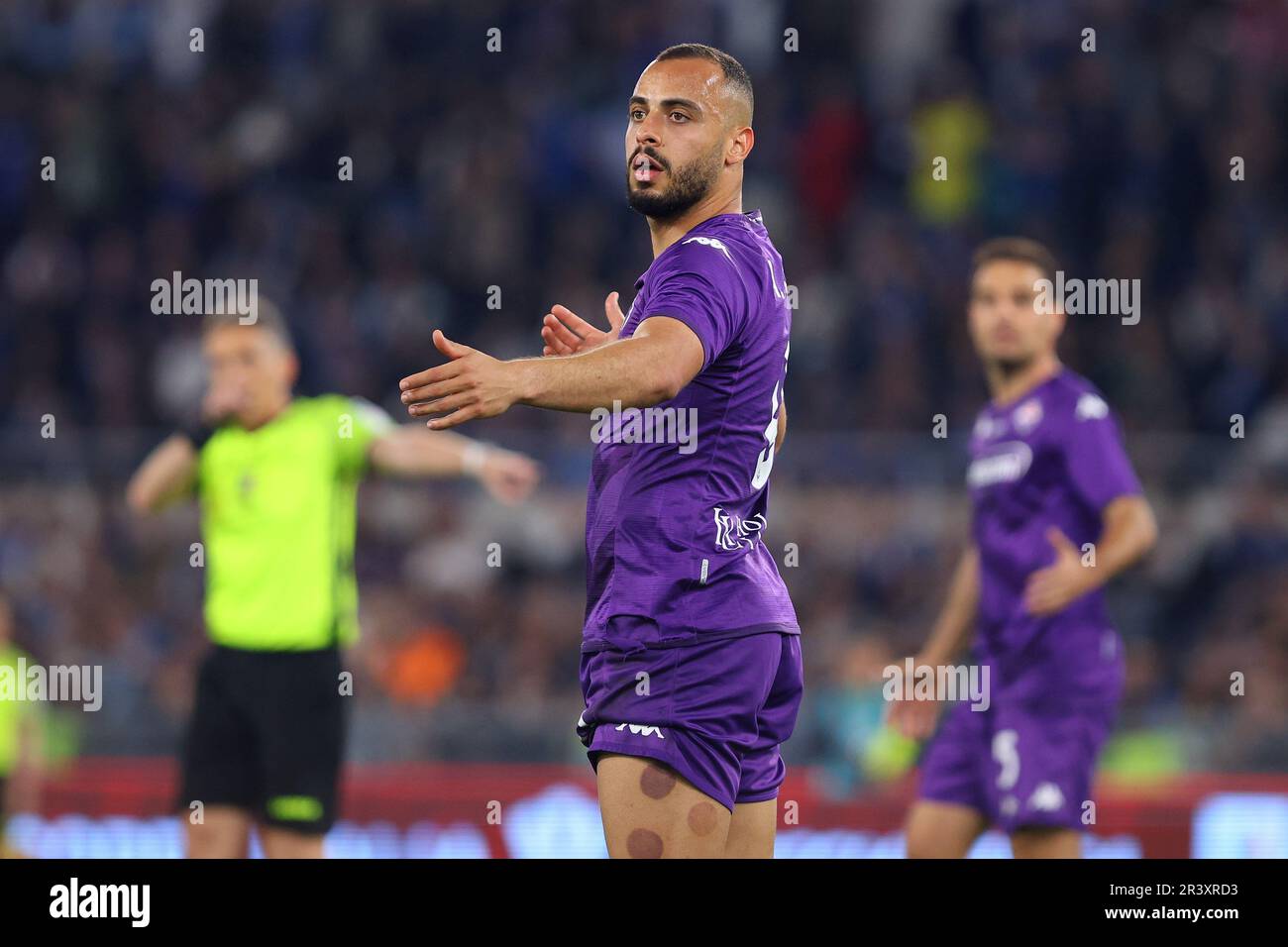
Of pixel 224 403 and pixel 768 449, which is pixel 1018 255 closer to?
pixel 768 449

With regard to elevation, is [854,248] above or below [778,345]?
above

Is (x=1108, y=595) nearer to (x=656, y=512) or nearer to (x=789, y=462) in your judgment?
(x=789, y=462)

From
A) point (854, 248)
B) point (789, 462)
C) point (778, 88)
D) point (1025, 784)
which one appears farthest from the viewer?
point (778, 88)

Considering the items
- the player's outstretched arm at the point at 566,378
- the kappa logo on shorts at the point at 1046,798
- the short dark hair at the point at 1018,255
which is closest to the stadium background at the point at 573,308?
the kappa logo on shorts at the point at 1046,798

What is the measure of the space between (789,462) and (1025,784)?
17.6 ft

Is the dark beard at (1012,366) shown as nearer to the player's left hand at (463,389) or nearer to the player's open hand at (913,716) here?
the player's open hand at (913,716)

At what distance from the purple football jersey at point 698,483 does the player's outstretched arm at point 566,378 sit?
27cm

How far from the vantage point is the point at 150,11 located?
16844mm

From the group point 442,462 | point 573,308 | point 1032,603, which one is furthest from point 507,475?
point 573,308

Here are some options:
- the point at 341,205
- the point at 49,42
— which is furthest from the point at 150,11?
Answer: the point at 341,205

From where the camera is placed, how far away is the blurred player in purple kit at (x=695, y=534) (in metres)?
4.46

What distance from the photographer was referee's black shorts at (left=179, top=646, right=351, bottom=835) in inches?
286

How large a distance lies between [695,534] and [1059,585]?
240cm

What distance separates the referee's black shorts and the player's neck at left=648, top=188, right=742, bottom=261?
323 centimetres
